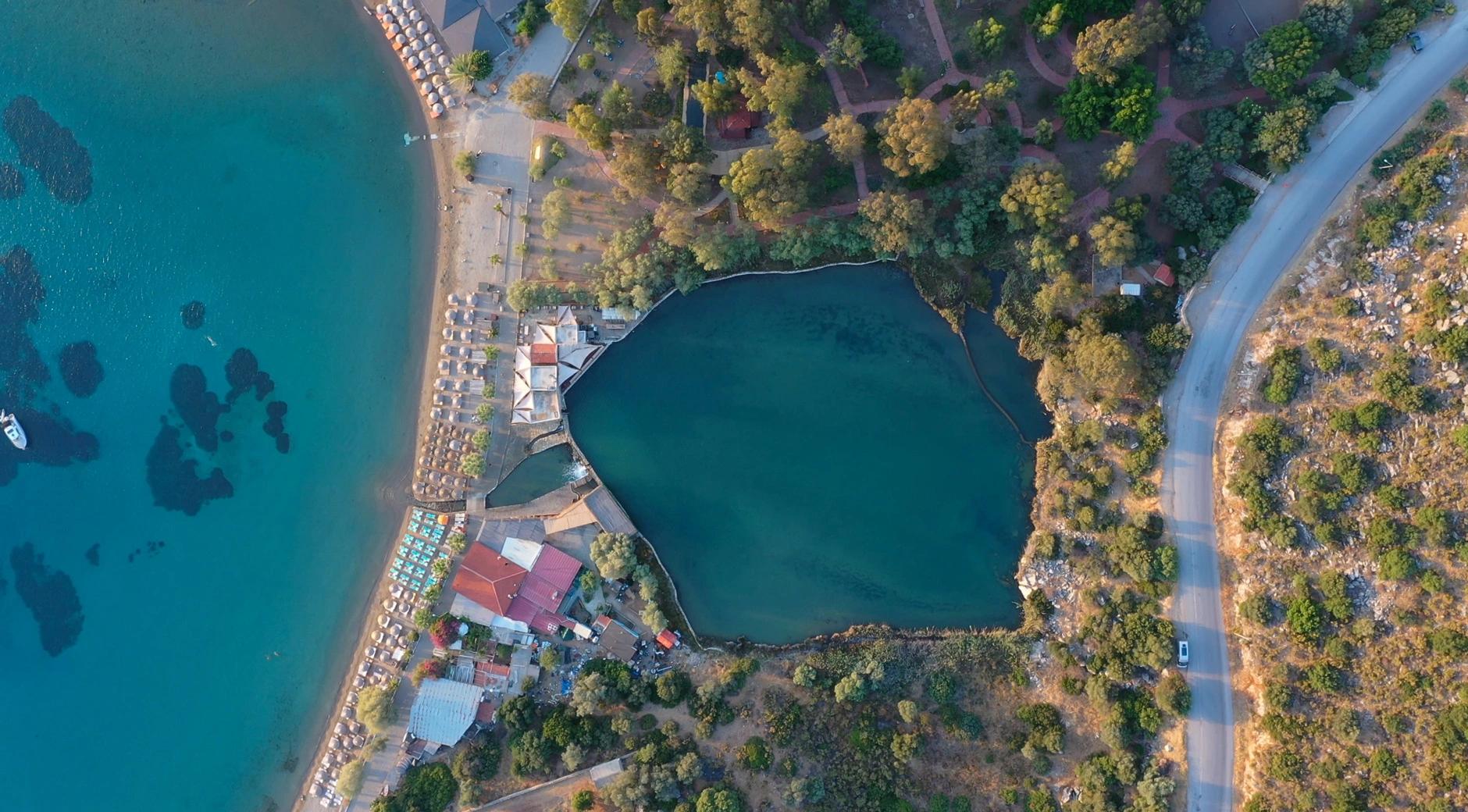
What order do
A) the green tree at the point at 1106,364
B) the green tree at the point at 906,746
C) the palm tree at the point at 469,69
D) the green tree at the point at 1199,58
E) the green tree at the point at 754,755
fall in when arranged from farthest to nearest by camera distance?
the palm tree at the point at 469,69
the green tree at the point at 754,755
the green tree at the point at 906,746
the green tree at the point at 1199,58
the green tree at the point at 1106,364

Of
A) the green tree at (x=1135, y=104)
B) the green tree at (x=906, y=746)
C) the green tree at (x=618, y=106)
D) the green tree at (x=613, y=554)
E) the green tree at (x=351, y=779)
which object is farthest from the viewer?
the green tree at (x=613, y=554)

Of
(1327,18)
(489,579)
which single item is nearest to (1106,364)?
(1327,18)

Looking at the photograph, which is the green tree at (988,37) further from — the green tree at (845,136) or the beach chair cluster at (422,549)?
the beach chair cluster at (422,549)

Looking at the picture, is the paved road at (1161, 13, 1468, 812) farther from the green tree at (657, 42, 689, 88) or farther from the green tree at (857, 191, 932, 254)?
the green tree at (657, 42, 689, 88)

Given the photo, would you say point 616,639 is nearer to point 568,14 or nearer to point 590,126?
point 590,126

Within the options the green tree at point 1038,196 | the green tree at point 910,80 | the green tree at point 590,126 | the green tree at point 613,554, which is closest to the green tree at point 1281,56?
the green tree at point 1038,196

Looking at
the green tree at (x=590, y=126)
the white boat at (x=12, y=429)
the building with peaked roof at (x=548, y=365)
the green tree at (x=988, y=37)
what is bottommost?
the white boat at (x=12, y=429)

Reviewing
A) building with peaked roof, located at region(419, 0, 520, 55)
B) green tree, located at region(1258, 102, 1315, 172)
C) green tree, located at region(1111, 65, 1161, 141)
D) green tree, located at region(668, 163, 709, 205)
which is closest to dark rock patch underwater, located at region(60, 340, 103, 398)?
building with peaked roof, located at region(419, 0, 520, 55)
